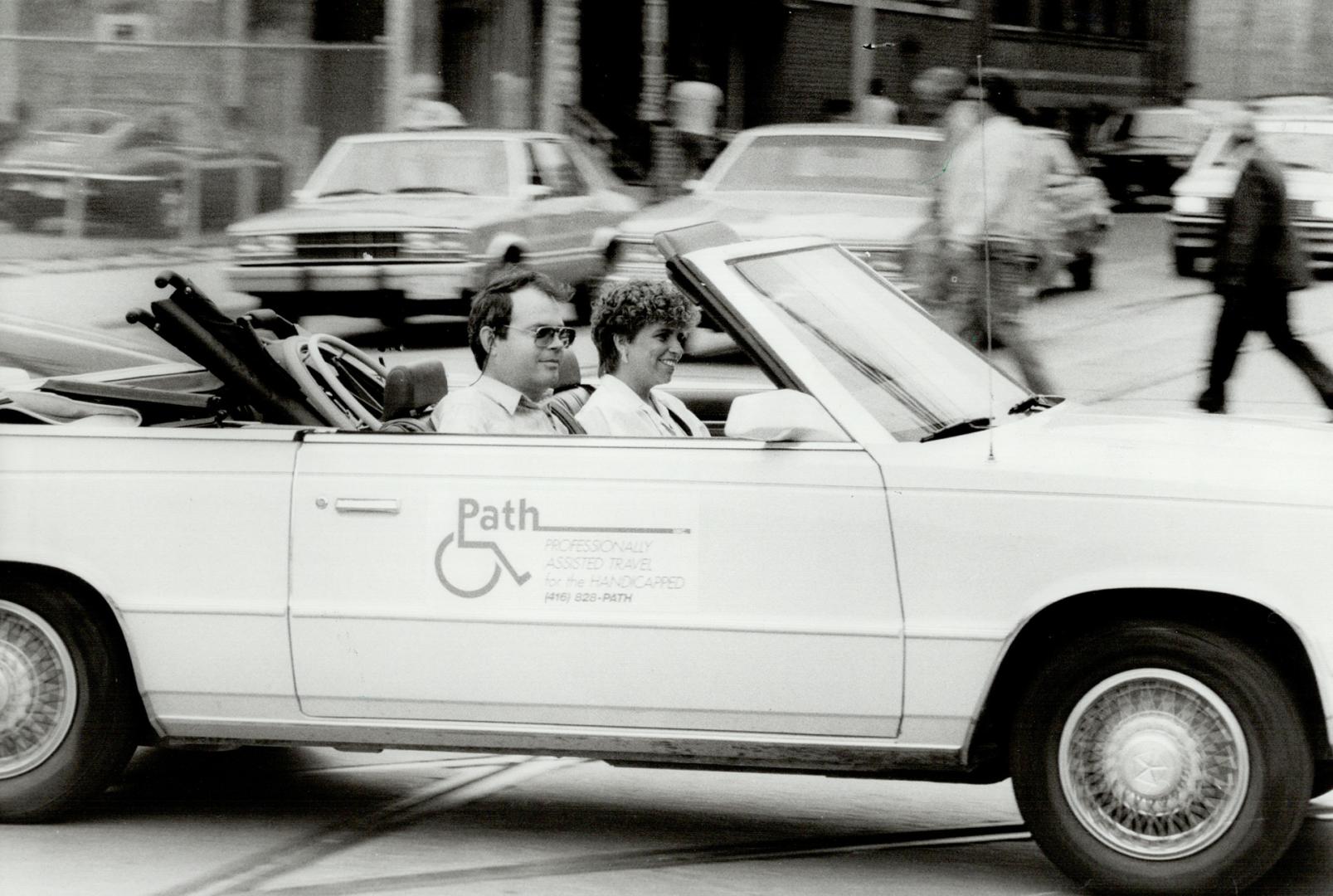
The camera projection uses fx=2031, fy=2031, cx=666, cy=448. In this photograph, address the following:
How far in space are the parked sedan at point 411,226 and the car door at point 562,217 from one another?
1 cm

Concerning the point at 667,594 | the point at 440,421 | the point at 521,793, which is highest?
the point at 440,421

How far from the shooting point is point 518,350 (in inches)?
213

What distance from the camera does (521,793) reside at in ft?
19.3

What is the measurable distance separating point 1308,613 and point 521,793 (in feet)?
7.88

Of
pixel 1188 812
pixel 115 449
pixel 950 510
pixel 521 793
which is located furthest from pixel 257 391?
pixel 1188 812

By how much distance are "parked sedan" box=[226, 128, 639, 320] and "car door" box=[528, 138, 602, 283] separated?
14mm

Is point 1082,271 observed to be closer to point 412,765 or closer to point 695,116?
point 695,116

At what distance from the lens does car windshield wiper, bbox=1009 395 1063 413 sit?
5461mm

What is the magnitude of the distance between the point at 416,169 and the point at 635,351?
985cm

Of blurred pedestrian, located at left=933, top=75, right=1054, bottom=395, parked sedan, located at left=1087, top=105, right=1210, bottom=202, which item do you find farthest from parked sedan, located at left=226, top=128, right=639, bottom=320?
parked sedan, located at left=1087, top=105, right=1210, bottom=202

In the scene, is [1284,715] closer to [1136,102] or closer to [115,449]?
[115,449]

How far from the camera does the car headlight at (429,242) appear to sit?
1414 centimetres

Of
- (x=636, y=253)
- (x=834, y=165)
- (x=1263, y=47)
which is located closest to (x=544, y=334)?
(x=636, y=253)

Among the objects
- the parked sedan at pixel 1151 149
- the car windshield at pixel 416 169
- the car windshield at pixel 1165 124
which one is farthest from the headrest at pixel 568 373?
the car windshield at pixel 1165 124
